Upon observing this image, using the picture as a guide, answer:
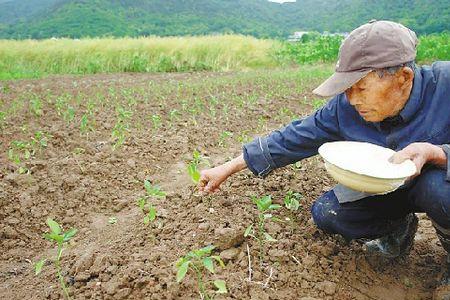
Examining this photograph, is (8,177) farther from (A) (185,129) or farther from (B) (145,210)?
(A) (185,129)

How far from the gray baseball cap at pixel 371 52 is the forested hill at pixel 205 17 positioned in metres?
19.2

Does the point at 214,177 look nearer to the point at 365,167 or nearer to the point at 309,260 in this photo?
the point at 309,260

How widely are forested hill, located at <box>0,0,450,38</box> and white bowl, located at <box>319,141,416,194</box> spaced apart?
1923cm

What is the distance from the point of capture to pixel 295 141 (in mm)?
2262

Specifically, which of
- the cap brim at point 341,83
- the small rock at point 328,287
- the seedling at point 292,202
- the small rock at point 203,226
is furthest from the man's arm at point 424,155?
the small rock at point 203,226

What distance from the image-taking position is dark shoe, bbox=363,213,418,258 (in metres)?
2.28

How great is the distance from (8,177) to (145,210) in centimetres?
118

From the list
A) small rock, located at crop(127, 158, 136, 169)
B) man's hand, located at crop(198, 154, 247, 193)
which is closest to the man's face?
man's hand, located at crop(198, 154, 247, 193)

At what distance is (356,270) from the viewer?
223cm

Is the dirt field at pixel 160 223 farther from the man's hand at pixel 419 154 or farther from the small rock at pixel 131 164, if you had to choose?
the man's hand at pixel 419 154

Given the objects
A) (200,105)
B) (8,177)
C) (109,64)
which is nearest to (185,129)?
(200,105)

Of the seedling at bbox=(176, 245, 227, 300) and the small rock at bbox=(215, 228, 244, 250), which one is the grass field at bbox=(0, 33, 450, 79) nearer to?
the small rock at bbox=(215, 228, 244, 250)

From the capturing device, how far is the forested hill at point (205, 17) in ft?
91.5

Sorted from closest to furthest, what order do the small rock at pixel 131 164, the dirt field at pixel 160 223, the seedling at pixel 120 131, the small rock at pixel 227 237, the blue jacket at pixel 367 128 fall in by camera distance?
the blue jacket at pixel 367 128 → the dirt field at pixel 160 223 → the small rock at pixel 227 237 → the small rock at pixel 131 164 → the seedling at pixel 120 131
